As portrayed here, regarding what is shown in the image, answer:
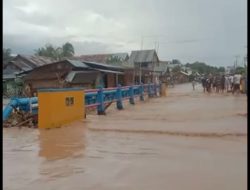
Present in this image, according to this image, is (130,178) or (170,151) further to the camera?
(170,151)

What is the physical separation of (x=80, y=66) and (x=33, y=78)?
4.08 meters

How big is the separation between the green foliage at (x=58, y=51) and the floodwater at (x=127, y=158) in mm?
52857

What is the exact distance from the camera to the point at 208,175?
560cm

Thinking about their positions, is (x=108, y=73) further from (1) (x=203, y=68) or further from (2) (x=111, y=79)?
(1) (x=203, y=68)

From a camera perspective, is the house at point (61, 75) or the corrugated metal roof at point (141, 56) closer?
the house at point (61, 75)

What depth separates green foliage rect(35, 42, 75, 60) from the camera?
6325 centimetres

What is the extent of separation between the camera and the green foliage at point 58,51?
6325 cm

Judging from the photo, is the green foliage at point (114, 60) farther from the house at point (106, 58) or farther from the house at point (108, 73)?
the house at point (108, 73)

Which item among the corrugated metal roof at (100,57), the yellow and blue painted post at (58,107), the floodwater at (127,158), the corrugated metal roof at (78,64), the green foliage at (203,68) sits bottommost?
the floodwater at (127,158)

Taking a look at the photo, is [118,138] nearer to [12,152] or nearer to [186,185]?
[12,152]

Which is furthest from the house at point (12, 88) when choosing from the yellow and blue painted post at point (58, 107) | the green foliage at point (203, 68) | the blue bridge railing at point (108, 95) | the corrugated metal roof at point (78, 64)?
the green foliage at point (203, 68)

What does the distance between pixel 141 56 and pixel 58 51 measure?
45.2 ft

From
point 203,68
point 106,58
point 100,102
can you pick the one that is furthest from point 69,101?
point 203,68

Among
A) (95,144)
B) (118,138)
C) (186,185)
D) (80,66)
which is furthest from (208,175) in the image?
(80,66)
